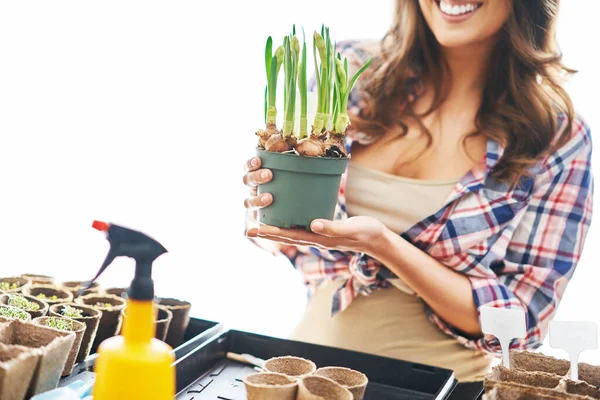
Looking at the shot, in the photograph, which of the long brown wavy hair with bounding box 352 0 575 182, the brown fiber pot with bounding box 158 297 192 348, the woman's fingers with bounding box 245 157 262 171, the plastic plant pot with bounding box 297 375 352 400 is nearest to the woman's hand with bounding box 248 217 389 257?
the woman's fingers with bounding box 245 157 262 171

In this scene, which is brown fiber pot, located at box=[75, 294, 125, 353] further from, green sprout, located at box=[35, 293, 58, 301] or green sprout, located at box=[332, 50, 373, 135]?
green sprout, located at box=[332, 50, 373, 135]

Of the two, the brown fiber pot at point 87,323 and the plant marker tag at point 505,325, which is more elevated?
the plant marker tag at point 505,325

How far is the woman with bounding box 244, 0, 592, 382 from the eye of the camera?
5.43 ft

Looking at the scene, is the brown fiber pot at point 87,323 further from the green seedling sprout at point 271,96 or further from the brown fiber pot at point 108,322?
the green seedling sprout at point 271,96

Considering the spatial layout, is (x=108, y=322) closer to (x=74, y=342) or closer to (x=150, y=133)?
(x=74, y=342)

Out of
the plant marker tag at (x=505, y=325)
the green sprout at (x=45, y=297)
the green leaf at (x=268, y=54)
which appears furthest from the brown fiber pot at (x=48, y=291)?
the plant marker tag at (x=505, y=325)

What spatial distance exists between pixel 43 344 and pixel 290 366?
0.43 m

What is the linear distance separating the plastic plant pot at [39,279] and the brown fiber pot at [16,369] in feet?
1.72

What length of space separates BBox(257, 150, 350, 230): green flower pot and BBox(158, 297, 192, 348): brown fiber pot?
0.99 ft

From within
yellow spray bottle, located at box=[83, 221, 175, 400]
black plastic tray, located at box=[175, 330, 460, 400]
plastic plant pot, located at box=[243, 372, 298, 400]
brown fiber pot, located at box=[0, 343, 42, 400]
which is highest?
yellow spray bottle, located at box=[83, 221, 175, 400]

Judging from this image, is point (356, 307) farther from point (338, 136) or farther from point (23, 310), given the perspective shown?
point (23, 310)

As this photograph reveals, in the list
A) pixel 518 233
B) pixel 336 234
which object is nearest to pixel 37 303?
pixel 336 234

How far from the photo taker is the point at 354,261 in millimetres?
1738

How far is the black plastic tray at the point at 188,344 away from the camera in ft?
3.86
